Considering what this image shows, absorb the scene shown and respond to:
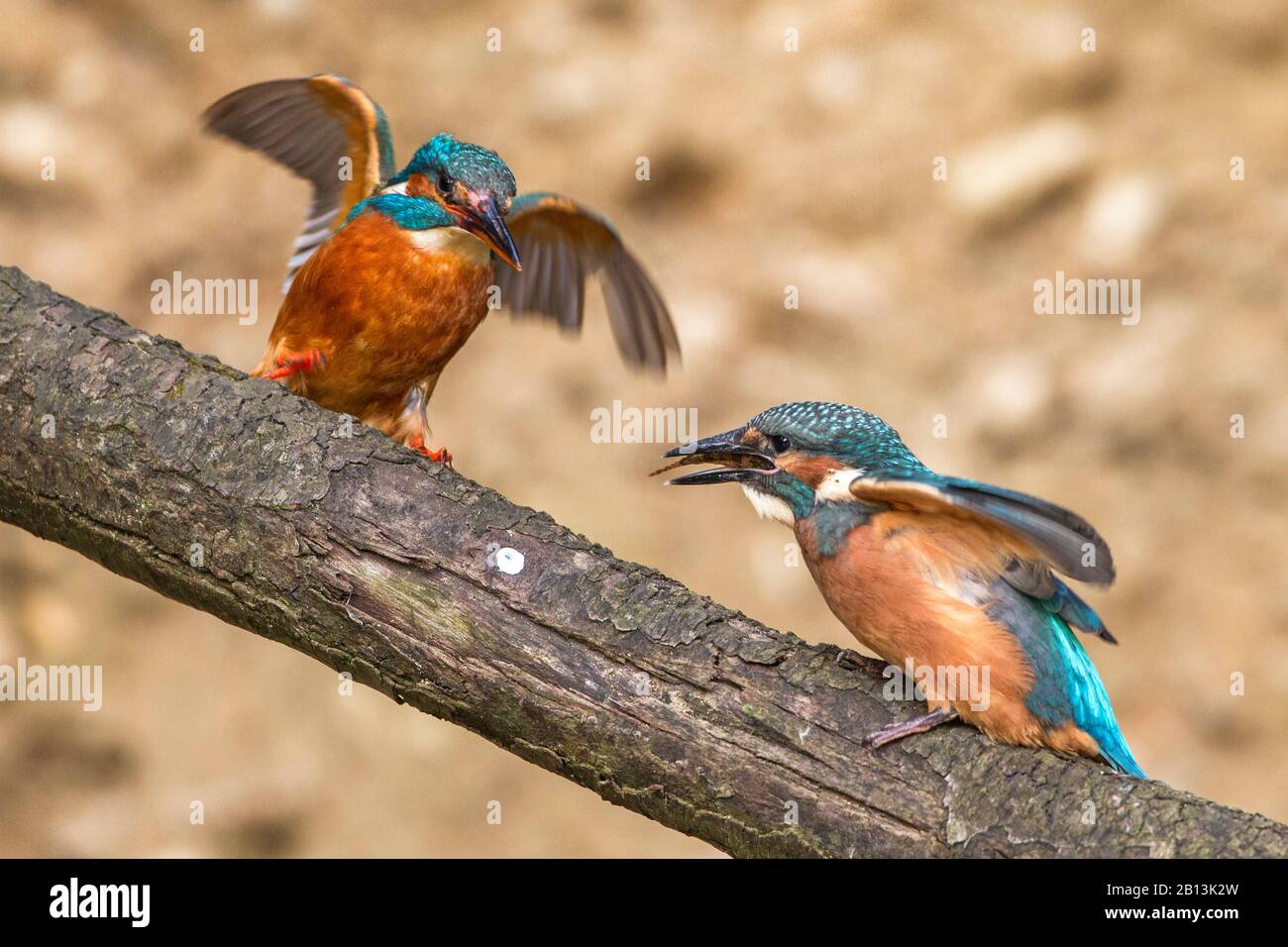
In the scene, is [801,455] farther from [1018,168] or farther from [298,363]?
[1018,168]

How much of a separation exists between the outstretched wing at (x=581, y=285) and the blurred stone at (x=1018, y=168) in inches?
78.2

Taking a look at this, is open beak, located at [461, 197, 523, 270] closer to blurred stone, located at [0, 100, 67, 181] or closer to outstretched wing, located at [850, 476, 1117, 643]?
outstretched wing, located at [850, 476, 1117, 643]

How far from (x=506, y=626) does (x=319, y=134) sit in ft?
5.62

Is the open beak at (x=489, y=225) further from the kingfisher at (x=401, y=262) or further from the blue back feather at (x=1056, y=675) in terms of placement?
the blue back feather at (x=1056, y=675)

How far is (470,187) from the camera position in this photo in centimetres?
277

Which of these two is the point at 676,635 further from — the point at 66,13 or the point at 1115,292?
the point at 66,13

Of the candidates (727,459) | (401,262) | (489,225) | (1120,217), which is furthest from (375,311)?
(1120,217)

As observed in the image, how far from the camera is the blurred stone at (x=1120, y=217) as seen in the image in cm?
479

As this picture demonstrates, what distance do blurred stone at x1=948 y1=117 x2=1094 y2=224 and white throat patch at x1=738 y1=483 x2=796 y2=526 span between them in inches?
111

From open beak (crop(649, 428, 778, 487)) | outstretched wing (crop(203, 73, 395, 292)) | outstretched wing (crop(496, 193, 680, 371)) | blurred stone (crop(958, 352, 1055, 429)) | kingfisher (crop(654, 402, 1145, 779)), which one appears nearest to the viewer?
kingfisher (crop(654, 402, 1145, 779))

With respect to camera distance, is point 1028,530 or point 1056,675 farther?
point 1056,675

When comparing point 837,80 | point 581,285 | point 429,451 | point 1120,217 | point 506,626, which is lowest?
point 506,626

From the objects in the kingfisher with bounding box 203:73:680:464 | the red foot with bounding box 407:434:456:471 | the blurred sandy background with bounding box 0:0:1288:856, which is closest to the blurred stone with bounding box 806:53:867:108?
the blurred sandy background with bounding box 0:0:1288:856

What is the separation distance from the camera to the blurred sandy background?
4.76 meters
